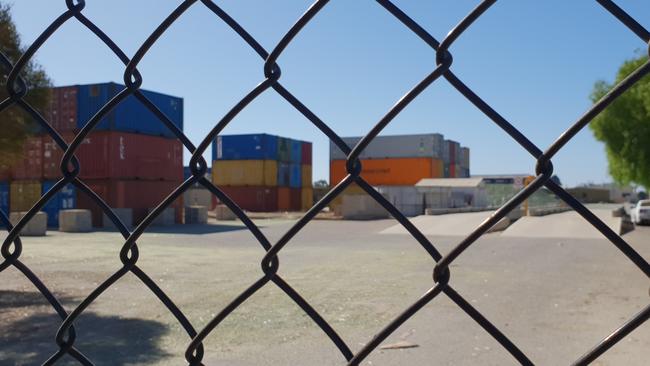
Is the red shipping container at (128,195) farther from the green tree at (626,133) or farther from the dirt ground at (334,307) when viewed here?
the green tree at (626,133)

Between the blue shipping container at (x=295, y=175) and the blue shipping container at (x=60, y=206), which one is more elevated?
the blue shipping container at (x=295, y=175)

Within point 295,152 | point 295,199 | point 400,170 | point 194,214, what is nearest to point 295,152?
point 295,152

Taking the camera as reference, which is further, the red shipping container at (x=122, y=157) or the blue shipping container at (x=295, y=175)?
the blue shipping container at (x=295, y=175)

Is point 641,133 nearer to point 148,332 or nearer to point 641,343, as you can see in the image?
point 641,343

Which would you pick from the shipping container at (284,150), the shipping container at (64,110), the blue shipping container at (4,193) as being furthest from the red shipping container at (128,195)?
the shipping container at (284,150)

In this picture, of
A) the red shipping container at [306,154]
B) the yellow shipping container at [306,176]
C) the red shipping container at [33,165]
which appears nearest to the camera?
the red shipping container at [33,165]

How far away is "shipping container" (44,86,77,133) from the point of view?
71.2ft

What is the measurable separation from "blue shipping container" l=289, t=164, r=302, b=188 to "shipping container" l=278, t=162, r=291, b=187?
0.34 m

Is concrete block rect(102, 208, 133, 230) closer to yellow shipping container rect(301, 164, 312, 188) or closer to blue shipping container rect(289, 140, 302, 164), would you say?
blue shipping container rect(289, 140, 302, 164)

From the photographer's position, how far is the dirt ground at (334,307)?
5.47m

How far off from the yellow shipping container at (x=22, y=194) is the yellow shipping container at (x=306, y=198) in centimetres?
2471

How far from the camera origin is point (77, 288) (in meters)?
9.58

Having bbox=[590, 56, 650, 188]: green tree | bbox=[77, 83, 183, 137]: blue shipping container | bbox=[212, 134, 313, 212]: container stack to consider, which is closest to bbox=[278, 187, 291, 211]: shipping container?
bbox=[212, 134, 313, 212]: container stack

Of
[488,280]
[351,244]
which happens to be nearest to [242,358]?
[488,280]
